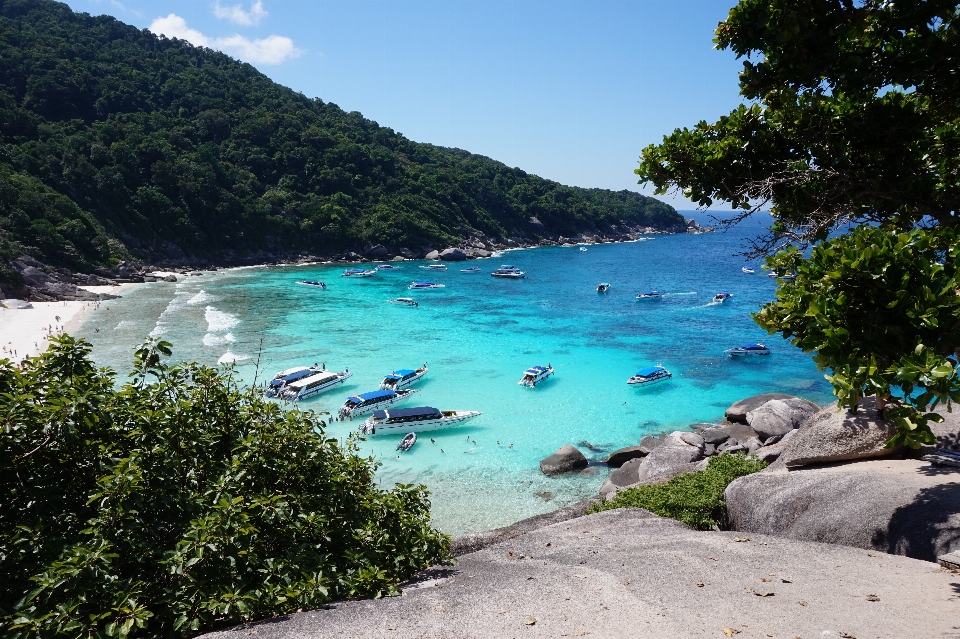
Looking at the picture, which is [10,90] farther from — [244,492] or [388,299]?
[244,492]

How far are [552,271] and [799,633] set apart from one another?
8723 cm

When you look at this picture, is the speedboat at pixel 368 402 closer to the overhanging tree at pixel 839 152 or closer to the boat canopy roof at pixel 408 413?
the boat canopy roof at pixel 408 413

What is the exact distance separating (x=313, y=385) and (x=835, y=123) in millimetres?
28305

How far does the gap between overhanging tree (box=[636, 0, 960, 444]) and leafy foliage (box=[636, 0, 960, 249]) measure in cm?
2

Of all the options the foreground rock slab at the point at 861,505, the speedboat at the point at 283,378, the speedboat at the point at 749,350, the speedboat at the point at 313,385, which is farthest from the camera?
the speedboat at the point at 749,350

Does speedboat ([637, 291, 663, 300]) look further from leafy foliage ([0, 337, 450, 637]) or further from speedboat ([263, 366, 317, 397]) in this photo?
leafy foliage ([0, 337, 450, 637])

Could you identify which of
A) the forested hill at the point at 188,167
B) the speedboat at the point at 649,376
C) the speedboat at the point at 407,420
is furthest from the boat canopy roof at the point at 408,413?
the forested hill at the point at 188,167

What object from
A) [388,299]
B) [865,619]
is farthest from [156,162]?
[865,619]

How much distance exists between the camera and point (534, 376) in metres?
34.2

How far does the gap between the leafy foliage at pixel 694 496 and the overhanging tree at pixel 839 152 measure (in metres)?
6.69

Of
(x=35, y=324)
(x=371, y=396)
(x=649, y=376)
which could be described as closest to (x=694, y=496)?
(x=371, y=396)

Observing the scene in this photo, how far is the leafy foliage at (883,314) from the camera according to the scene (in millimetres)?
4930

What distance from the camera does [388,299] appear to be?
6288 cm

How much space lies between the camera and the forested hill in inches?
2896
